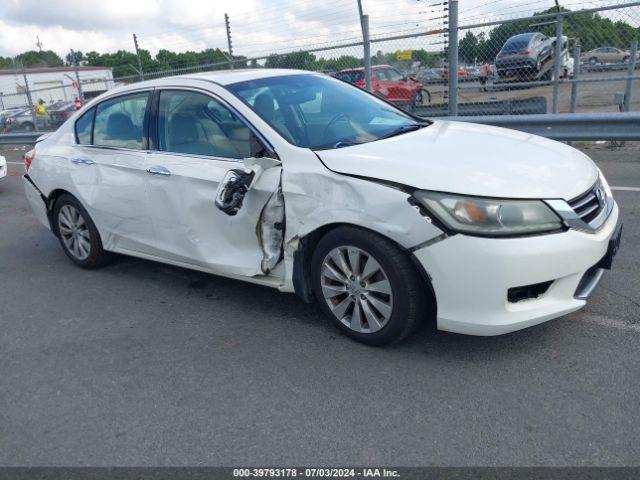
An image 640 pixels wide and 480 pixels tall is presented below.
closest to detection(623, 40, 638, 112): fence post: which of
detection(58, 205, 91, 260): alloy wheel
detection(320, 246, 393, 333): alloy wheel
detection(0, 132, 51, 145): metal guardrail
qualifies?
detection(320, 246, 393, 333): alloy wheel

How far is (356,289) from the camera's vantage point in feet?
11.2

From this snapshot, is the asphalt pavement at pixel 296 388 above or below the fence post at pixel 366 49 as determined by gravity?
below

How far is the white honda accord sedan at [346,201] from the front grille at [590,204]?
0.05ft

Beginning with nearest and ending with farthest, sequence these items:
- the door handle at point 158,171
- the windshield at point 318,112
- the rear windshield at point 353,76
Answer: the windshield at point 318,112 < the door handle at point 158,171 < the rear windshield at point 353,76

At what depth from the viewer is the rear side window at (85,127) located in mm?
5129

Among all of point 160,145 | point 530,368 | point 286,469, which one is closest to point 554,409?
point 530,368

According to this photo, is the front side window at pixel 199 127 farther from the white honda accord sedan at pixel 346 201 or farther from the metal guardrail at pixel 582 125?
the metal guardrail at pixel 582 125

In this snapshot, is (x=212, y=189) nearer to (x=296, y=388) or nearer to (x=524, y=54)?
(x=296, y=388)

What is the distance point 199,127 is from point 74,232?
73.1 inches

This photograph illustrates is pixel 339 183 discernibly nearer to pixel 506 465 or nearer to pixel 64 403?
pixel 506 465

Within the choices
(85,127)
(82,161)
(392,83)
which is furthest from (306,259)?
(392,83)

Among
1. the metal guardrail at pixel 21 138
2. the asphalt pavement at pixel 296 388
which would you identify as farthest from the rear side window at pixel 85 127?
the metal guardrail at pixel 21 138

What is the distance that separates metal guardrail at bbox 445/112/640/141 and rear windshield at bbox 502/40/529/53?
2.77 meters

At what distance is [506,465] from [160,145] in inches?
125
